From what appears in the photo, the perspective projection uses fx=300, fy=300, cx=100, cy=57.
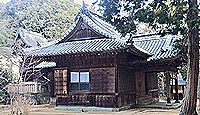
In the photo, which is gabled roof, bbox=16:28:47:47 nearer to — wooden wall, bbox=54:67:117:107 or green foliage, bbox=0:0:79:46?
green foliage, bbox=0:0:79:46

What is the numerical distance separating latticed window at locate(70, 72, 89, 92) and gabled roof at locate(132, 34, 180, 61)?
367cm

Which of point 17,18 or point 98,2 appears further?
point 17,18

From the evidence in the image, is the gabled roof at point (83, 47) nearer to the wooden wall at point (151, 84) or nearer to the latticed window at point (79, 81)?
the latticed window at point (79, 81)

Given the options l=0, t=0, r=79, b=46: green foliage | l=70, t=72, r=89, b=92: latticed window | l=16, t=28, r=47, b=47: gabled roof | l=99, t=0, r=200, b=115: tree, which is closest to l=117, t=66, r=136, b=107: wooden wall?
l=70, t=72, r=89, b=92: latticed window

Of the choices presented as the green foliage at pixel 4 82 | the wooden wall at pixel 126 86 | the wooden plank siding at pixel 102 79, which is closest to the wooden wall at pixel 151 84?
the wooden wall at pixel 126 86

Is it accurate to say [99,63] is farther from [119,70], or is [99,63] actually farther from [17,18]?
[17,18]

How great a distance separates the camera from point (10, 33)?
3856 centimetres

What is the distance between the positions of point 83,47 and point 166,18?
269 inches

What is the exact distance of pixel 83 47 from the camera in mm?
15930

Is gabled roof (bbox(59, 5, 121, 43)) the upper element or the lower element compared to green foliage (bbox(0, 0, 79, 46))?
lower

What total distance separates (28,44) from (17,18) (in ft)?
67.5

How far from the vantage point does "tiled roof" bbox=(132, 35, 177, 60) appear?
16438mm

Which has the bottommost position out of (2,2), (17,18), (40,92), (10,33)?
(40,92)

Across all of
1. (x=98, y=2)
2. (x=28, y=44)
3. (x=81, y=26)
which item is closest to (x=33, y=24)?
(x=28, y=44)
